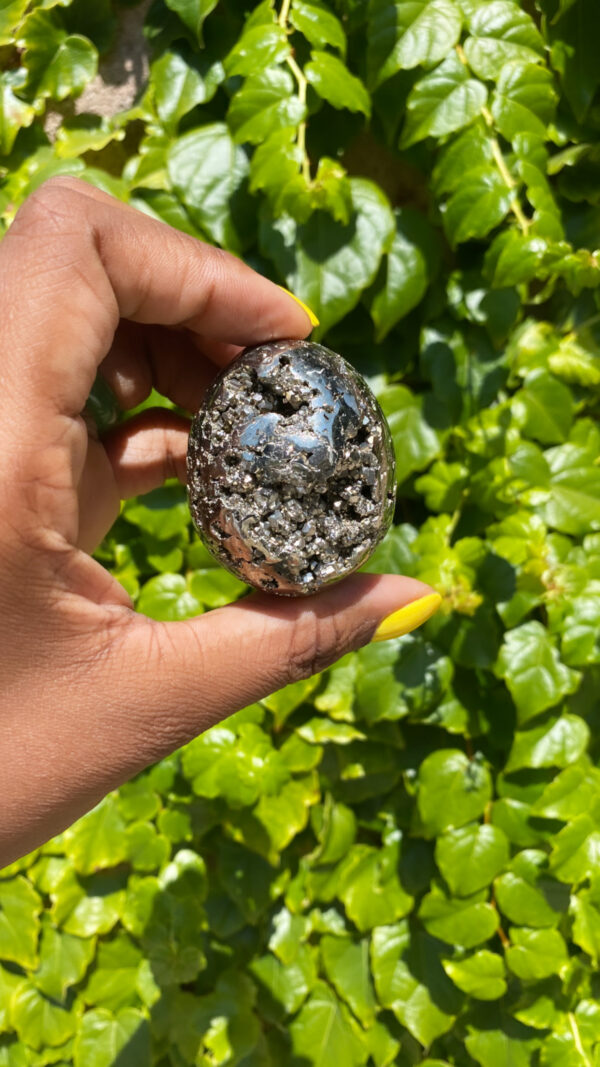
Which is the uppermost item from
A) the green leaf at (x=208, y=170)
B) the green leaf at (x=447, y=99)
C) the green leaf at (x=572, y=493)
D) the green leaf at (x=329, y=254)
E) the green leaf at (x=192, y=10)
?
the green leaf at (x=192, y=10)

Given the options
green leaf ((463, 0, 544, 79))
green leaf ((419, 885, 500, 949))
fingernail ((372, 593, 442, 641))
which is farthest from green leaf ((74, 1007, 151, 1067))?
green leaf ((463, 0, 544, 79))

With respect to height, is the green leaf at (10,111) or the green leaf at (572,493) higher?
the green leaf at (10,111)

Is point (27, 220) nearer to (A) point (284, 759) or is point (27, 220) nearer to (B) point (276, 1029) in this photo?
(A) point (284, 759)

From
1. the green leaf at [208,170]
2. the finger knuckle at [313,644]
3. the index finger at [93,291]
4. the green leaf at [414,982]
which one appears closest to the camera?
the index finger at [93,291]

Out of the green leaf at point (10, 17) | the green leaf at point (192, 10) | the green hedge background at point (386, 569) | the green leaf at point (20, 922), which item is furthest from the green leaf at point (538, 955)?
the green leaf at point (10, 17)

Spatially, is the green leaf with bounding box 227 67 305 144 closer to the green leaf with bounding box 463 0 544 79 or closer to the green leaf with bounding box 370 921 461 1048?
the green leaf with bounding box 463 0 544 79

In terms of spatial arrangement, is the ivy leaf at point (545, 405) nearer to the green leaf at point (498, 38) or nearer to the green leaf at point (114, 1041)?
the green leaf at point (498, 38)

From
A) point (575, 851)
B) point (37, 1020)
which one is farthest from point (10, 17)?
point (37, 1020)
